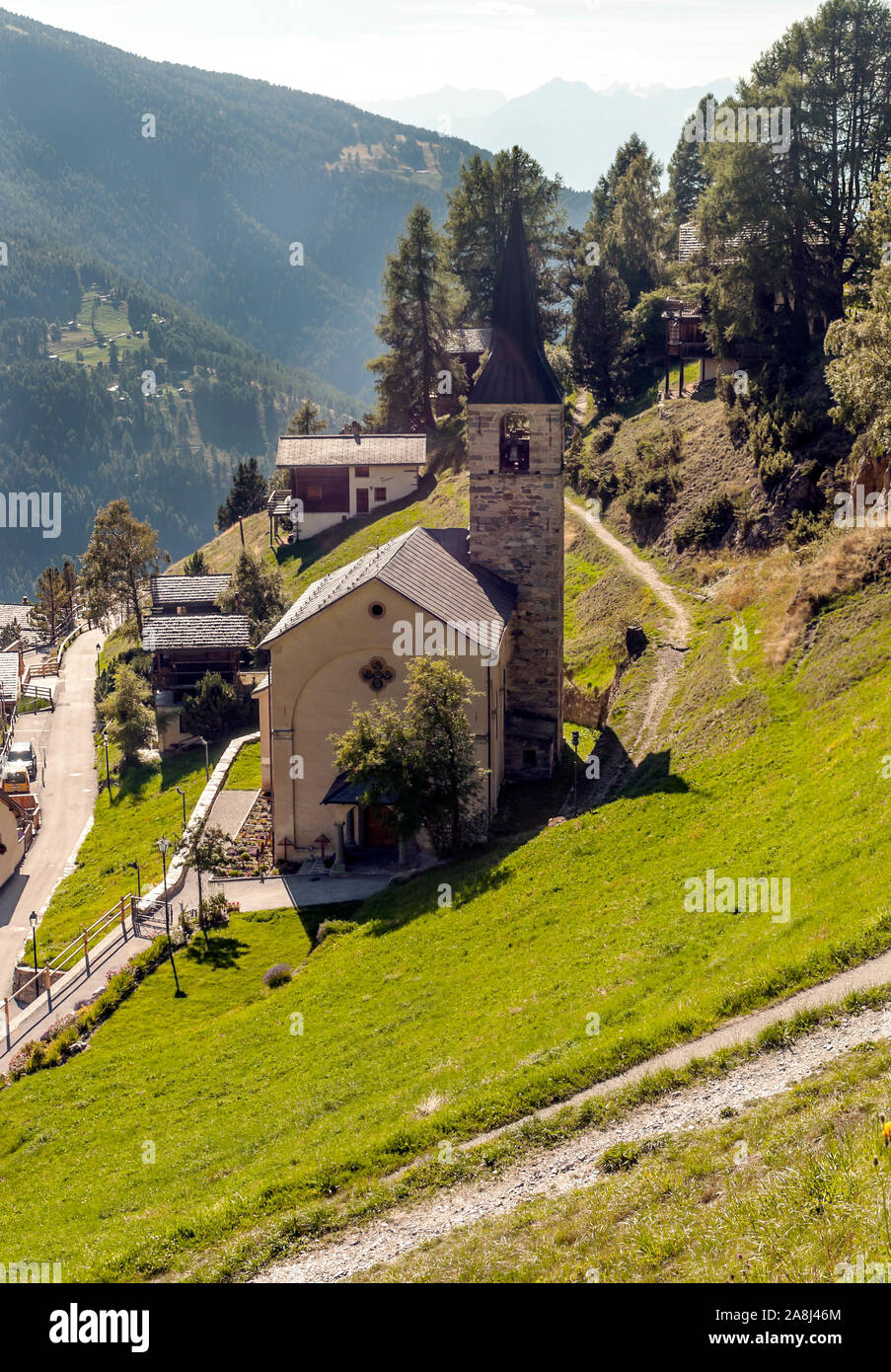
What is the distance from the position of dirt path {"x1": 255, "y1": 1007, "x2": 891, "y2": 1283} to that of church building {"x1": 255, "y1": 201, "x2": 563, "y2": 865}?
64.5 feet

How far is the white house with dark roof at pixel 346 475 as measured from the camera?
274 ft

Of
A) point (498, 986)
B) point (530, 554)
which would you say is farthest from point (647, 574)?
point (498, 986)

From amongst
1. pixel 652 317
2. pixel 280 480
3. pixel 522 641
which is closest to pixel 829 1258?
pixel 522 641

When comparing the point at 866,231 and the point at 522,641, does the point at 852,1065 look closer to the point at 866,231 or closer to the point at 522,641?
the point at 522,641

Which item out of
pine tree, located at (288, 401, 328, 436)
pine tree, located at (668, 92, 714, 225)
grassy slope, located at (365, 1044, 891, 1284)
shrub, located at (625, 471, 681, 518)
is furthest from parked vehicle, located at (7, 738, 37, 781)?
pine tree, located at (668, 92, 714, 225)

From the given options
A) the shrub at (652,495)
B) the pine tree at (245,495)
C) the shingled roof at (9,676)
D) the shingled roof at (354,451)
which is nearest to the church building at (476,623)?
the shrub at (652,495)

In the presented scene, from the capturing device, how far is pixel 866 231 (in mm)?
47906

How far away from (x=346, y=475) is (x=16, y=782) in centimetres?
3376

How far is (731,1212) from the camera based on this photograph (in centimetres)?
1262

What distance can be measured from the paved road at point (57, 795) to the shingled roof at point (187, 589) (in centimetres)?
929

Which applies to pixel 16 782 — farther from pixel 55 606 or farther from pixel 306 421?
pixel 306 421

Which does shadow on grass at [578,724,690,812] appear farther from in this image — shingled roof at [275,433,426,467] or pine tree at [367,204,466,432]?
pine tree at [367,204,466,432]

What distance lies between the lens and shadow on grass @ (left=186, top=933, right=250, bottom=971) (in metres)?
32.9

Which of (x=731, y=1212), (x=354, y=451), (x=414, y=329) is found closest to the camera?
(x=731, y=1212)
